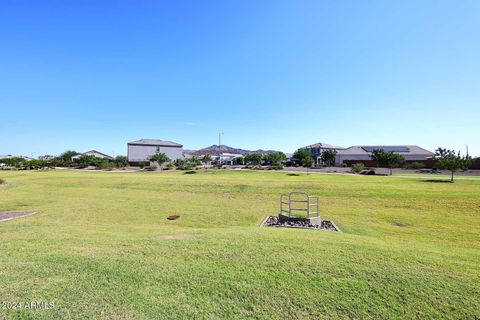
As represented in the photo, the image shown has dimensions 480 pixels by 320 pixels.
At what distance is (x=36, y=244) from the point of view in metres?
6.14

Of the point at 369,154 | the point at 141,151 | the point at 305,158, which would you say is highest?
the point at 141,151

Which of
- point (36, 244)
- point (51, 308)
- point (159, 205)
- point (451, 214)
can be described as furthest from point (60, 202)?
point (451, 214)

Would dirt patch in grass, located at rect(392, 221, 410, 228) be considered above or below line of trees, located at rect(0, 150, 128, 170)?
below

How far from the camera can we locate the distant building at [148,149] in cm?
9151

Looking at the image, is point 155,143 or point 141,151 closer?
point 141,151

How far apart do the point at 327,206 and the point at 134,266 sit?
598 inches

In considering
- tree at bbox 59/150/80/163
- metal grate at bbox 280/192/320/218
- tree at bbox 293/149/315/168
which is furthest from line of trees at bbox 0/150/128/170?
metal grate at bbox 280/192/320/218

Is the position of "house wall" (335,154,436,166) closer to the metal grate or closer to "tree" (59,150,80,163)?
the metal grate

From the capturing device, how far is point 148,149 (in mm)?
94312

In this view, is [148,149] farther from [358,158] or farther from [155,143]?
[358,158]

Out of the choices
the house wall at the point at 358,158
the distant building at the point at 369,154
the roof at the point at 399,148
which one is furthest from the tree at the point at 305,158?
the roof at the point at 399,148

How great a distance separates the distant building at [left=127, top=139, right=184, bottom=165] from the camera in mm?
91512

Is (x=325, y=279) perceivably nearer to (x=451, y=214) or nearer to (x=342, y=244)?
(x=342, y=244)

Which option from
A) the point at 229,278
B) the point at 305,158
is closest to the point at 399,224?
the point at 229,278
